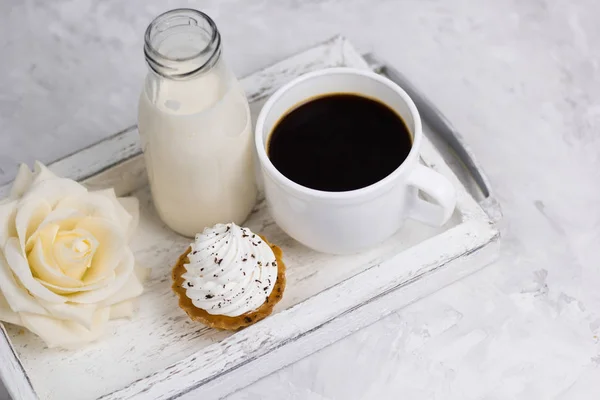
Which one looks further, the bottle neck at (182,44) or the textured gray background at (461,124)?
the textured gray background at (461,124)

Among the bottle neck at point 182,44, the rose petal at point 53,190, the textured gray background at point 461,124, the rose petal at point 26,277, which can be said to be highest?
the bottle neck at point 182,44

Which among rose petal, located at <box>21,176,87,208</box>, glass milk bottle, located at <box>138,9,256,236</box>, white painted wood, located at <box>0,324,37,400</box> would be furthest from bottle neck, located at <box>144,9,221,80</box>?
white painted wood, located at <box>0,324,37,400</box>

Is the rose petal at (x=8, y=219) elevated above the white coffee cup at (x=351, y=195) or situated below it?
below

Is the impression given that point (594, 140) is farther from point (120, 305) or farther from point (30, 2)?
point (30, 2)

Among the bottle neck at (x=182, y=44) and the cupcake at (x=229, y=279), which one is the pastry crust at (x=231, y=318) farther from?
the bottle neck at (x=182, y=44)

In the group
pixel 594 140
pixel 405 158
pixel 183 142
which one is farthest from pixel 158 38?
pixel 594 140

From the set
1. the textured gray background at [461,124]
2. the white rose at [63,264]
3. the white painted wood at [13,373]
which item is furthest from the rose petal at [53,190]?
the textured gray background at [461,124]

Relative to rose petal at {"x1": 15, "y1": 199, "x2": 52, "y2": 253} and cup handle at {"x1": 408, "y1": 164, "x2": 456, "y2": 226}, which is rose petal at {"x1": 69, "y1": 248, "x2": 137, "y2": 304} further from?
cup handle at {"x1": 408, "y1": 164, "x2": 456, "y2": 226}
